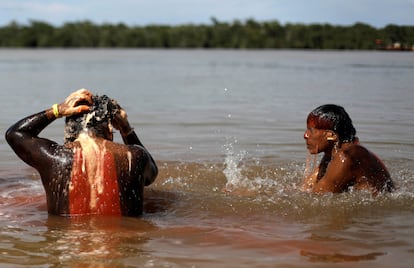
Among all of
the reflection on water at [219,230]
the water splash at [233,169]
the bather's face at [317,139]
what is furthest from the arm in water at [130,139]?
the water splash at [233,169]

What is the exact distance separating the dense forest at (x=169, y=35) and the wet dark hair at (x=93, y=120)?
4618 cm

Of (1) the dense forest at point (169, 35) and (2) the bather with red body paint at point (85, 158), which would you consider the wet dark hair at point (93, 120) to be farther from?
(1) the dense forest at point (169, 35)

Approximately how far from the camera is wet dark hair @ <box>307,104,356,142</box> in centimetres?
612

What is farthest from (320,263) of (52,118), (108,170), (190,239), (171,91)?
(171,91)

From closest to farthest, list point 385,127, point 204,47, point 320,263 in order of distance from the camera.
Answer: point 320,263
point 385,127
point 204,47

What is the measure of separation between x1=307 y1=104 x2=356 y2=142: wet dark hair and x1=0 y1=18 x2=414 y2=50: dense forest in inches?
1764

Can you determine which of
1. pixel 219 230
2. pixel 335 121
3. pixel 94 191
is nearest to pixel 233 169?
→ pixel 335 121

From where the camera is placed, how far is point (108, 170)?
16.4 ft

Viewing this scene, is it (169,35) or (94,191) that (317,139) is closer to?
(94,191)

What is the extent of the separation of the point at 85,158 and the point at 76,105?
0.39 m

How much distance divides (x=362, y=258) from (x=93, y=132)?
6.77 ft

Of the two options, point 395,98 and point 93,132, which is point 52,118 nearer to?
point 93,132

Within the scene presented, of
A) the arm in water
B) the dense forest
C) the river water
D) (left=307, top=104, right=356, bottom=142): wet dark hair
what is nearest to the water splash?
the river water

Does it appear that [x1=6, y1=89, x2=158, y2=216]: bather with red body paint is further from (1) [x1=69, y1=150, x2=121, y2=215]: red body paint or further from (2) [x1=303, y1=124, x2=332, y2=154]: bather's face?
(2) [x1=303, y1=124, x2=332, y2=154]: bather's face
